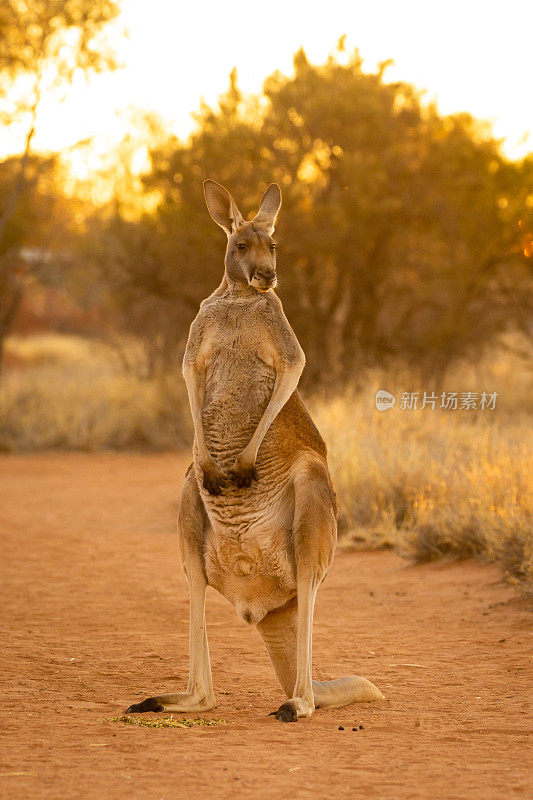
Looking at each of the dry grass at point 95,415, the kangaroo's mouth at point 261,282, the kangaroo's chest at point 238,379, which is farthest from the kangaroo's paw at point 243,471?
the dry grass at point 95,415

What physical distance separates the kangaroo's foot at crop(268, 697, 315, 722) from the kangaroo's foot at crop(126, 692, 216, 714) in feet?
1.22

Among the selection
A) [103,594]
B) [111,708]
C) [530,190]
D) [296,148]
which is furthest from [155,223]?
[111,708]

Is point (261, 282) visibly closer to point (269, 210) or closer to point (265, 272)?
point (265, 272)

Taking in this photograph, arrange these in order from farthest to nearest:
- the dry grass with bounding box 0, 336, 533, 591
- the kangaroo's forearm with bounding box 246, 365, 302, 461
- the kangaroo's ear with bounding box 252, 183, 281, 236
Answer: the dry grass with bounding box 0, 336, 533, 591
the kangaroo's ear with bounding box 252, 183, 281, 236
the kangaroo's forearm with bounding box 246, 365, 302, 461

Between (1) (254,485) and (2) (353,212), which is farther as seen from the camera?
(2) (353,212)

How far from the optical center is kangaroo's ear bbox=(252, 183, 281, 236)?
199 inches

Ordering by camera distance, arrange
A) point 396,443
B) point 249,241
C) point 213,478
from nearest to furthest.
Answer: point 213,478, point 249,241, point 396,443

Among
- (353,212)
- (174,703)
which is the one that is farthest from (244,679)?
(353,212)

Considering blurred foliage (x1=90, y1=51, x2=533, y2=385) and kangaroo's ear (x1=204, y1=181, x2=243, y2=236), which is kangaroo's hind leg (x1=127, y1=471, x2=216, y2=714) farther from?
blurred foliage (x1=90, y1=51, x2=533, y2=385)

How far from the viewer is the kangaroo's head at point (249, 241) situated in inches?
192

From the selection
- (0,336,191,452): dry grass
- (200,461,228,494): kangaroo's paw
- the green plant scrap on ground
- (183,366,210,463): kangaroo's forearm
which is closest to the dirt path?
the green plant scrap on ground

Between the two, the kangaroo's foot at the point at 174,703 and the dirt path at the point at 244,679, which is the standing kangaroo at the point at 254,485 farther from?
the dirt path at the point at 244,679

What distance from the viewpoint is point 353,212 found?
1817 centimetres

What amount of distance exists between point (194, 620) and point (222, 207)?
193 cm
